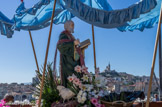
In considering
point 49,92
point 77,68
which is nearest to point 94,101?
point 77,68

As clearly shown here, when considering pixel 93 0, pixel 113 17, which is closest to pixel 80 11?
pixel 113 17

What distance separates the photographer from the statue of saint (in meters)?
4.80

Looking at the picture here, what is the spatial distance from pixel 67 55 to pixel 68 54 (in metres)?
0.04

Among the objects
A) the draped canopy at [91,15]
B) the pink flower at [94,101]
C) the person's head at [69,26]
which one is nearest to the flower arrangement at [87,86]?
the pink flower at [94,101]

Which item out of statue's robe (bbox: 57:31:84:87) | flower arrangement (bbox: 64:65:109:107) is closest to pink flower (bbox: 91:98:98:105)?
flower arrangement (bbox: 64:65:109:107)

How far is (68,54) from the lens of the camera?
191 inches

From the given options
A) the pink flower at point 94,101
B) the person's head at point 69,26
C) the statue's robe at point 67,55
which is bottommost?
the pink flower at point 94,101

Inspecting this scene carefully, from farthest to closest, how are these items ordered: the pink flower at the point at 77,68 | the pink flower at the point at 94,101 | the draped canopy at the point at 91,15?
1. the pink flower at the point at 77,68
2. the pink flower at the point at 94,101
3. the draped canopy at the point at 91,15

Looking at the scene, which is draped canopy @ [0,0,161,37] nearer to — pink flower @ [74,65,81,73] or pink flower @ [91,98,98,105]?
pink flower @ [74,65,81,73]

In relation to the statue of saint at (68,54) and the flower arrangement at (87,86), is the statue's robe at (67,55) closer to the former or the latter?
the statue of saint at (68,54)

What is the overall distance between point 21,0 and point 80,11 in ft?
7.41

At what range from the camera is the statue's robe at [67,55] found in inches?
189

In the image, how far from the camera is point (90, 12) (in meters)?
4.04

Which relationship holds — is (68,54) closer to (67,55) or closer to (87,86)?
(67,55)
